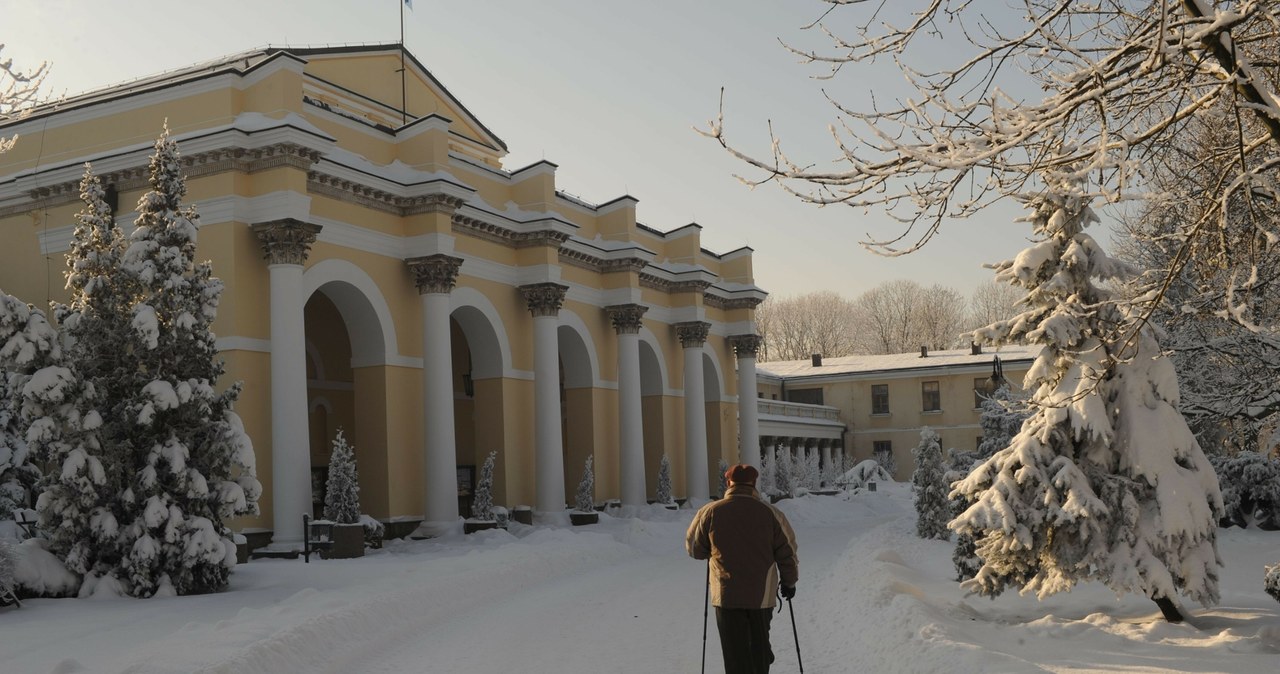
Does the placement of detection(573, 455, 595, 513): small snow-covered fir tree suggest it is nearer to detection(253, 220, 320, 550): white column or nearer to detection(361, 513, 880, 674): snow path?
detection(253, 220, 320, 550): white column

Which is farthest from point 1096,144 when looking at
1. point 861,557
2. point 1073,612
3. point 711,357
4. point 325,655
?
point 711,357

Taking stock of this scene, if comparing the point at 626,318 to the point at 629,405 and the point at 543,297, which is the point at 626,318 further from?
the point at 543,297

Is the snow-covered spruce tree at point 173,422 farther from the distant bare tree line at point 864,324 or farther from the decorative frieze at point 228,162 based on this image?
the distant bare tree line at point 864,324

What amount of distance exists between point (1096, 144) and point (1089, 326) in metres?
5.24

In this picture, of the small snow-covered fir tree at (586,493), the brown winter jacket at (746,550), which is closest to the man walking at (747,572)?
the brown winter jacket at (746,550)

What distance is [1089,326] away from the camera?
11.5 metres

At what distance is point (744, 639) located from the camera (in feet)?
26.5

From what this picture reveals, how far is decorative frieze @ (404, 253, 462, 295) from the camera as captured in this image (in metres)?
26.3

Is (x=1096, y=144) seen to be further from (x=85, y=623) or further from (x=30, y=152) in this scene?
(x=30, y=152)

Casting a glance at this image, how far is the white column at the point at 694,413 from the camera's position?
131 ft

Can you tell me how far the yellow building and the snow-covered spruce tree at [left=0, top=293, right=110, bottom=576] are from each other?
166 ft

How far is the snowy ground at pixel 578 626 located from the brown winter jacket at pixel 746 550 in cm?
159

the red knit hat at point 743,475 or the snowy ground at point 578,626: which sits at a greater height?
the red knit hat at point 743,475

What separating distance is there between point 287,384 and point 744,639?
613 inches
